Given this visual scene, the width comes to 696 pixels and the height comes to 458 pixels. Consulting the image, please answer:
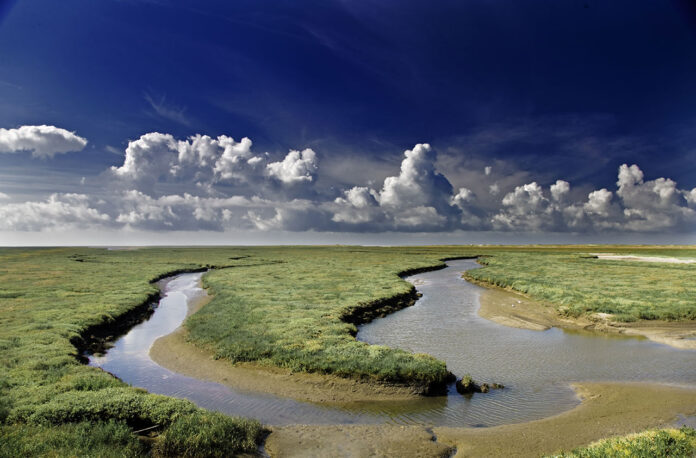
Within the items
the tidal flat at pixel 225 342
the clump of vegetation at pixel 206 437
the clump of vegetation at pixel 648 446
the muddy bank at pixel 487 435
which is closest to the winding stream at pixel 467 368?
the muddy bank at pixel 487 435

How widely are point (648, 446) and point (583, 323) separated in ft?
72.7

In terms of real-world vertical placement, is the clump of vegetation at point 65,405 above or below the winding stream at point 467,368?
above

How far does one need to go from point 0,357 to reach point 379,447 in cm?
1887

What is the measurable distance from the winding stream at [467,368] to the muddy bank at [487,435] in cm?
71

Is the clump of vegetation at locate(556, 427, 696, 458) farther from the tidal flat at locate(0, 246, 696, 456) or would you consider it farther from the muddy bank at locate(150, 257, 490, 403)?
the muddy bank at locate(150, 257, 490, 403)

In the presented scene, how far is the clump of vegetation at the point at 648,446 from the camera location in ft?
31.9

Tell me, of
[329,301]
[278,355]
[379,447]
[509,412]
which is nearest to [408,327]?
[329,301]

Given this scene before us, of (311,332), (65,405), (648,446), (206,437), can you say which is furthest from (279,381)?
(648,446)

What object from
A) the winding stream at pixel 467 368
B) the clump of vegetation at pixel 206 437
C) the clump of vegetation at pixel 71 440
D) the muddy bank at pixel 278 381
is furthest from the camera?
the muddy bank at pixel 278 381

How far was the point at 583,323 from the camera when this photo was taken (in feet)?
96.8

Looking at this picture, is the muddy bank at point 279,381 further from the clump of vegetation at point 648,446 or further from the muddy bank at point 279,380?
the clump of vegetation at point 648,446

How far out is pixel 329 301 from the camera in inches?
1383

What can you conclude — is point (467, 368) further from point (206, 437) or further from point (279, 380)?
point (206, 437)

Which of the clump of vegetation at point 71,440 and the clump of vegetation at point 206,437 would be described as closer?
the clump of vegetation at point 71,440
